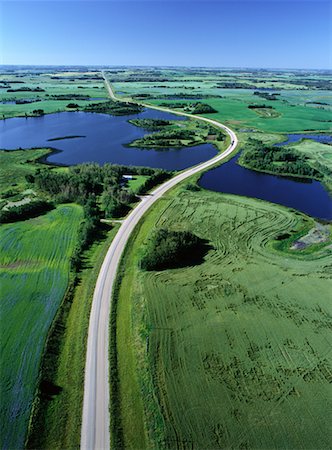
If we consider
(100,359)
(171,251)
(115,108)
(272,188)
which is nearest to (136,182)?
(272,188)

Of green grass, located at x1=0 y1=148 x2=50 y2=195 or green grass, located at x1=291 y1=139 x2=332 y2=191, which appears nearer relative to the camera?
green grass, located at x1=0 y1=148 x2=50 y2=195

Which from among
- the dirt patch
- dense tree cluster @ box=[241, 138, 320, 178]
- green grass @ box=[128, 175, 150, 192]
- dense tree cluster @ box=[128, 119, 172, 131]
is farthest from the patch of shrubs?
dense tree cluster @ box=[128, 119, 172, 131]

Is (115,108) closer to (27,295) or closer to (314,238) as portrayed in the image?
(314,238)

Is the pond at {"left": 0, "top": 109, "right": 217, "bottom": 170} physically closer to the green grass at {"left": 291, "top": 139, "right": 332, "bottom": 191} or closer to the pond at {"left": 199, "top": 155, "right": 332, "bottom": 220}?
the pond at {"left": 199, "top": 155, "right": 332, "bottom": 220}

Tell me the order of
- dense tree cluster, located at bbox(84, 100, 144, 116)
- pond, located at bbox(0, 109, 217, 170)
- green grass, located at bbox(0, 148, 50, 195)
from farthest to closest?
dense tree cluster, located at bbox(84, 100, 144, 116), pond, located at bbox(0, 109, 217, 170), green grass, located at bbox(0, 148, 50, 195)

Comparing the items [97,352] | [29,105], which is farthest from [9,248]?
[29,105]
